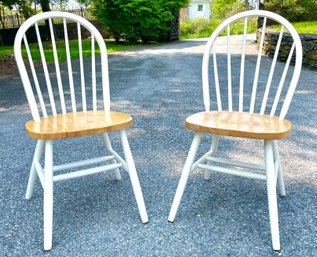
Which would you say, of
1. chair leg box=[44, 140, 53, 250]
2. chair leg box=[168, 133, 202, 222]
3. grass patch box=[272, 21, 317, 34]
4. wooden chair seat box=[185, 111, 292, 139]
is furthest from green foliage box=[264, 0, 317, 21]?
chair leg box=[44, 140, 53, 250]

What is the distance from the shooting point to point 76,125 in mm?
1427

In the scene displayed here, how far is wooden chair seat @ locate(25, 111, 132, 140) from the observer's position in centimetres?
132

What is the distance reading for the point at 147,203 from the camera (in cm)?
169

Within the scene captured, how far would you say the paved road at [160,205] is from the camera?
1.36m

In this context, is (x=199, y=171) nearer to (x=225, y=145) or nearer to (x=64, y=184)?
(x=225, y=145)

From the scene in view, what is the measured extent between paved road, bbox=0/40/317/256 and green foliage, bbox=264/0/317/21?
30.6 feet

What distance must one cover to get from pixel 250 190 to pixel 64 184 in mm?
1081

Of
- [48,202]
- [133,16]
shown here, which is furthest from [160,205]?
[133,16]

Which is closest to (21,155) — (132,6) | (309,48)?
(309,48)

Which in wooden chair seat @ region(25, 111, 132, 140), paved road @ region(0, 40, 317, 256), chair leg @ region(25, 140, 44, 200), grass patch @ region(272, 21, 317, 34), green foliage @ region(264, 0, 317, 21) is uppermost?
green foliage @ region(264, 0, 317, 21)

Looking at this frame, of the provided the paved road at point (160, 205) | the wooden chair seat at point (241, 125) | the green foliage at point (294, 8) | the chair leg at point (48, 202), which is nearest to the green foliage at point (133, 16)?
the green foliage at point (294, 8)

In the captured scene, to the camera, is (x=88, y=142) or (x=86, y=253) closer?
(x=86, y=253)

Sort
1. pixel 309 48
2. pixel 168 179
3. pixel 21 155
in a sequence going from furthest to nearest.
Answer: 1. pixel 309 48
2. pixel 21 155
3. pixel 168 179

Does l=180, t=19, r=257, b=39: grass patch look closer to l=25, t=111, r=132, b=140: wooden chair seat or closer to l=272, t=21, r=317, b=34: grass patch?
l=272, t=21, r=317, b=34: grass patch
